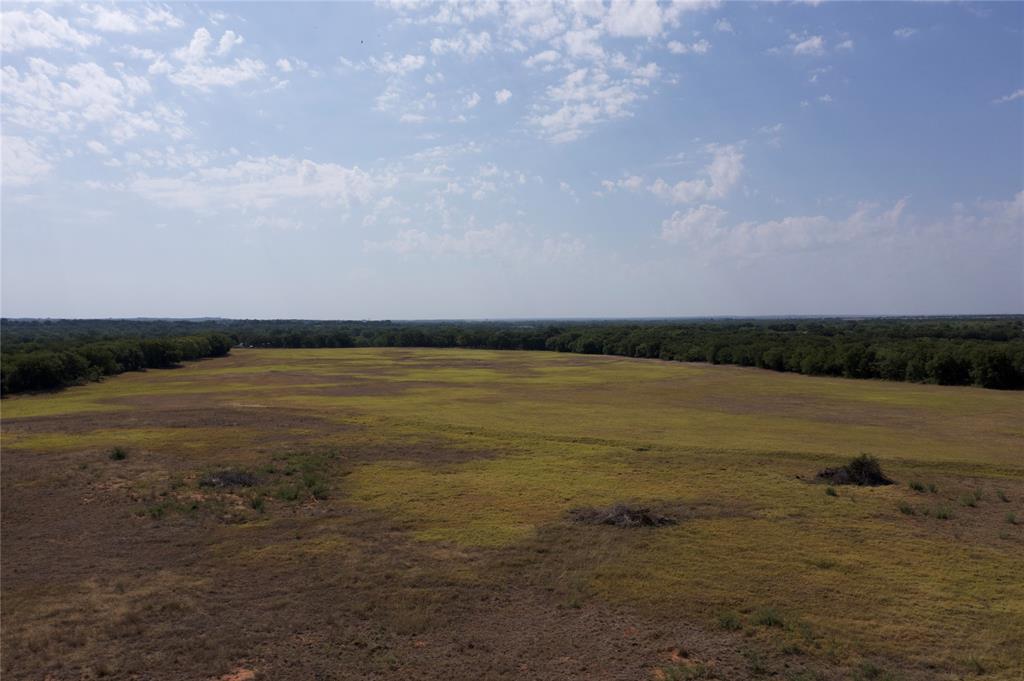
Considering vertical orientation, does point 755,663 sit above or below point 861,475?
below

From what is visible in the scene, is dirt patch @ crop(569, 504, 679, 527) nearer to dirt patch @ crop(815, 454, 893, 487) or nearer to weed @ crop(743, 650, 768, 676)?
weed @ crop(743, 650, 768, 676)

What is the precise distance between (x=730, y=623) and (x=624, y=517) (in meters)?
7.10

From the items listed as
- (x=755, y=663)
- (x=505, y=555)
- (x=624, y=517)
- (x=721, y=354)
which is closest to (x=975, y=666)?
(x=755, y=663)

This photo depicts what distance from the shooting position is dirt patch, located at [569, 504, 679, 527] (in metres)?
20.7

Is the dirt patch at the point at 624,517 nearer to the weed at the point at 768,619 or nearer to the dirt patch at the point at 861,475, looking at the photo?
the weed at the point at 768,619

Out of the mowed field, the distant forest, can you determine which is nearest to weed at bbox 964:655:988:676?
the mowed field

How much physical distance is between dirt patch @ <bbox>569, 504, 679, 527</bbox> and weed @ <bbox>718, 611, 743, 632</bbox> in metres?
6.51

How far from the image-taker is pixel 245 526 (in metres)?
21.1

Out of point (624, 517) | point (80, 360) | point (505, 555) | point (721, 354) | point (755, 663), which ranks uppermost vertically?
point (80, 360)

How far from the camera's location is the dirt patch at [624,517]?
20703mm

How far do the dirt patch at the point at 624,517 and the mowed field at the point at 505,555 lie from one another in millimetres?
607

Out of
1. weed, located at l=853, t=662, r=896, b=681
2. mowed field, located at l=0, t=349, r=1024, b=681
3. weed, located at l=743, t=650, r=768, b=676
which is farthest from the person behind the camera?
mowed field, located at l=0, t=349, r=1024, b=681

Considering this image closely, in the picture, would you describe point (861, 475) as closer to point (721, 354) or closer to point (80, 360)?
point (80, 360)

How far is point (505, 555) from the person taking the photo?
59.8 ft
